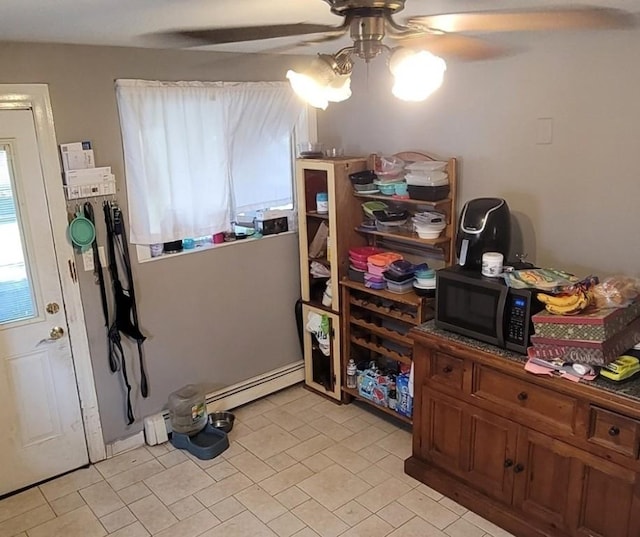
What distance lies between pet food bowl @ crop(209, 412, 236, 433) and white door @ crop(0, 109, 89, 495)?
744 mm

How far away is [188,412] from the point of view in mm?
3436

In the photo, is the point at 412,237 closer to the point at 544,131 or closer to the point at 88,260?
the point at 544,131

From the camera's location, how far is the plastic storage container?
11.2 ft

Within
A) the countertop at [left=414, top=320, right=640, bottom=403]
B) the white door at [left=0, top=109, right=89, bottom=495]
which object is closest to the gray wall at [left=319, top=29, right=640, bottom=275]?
the countertop at [left=414, top=320, right=640, bottom=403]

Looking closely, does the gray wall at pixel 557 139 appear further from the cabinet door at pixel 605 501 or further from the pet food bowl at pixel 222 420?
the pet food bowl at pixel 222 420

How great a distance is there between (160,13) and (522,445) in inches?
89.3

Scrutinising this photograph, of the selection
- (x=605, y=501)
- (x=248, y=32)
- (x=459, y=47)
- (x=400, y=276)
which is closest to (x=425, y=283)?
(x=400, y=276)

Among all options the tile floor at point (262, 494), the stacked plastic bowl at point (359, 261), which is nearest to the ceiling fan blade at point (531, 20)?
the stacked plastic bowl at point (359, 261)

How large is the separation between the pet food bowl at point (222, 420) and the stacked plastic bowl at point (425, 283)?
4.67 ft

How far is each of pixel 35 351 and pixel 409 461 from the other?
6.71 feet

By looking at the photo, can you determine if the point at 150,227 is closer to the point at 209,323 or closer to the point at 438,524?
the point at 209,323

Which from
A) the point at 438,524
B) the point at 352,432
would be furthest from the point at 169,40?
the point at 438,524

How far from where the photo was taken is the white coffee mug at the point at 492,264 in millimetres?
2646

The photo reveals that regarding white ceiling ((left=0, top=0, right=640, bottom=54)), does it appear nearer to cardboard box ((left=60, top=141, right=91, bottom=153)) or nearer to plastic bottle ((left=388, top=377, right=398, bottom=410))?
cardboard box ((left=60, top=141, right=91, bottom=153))
